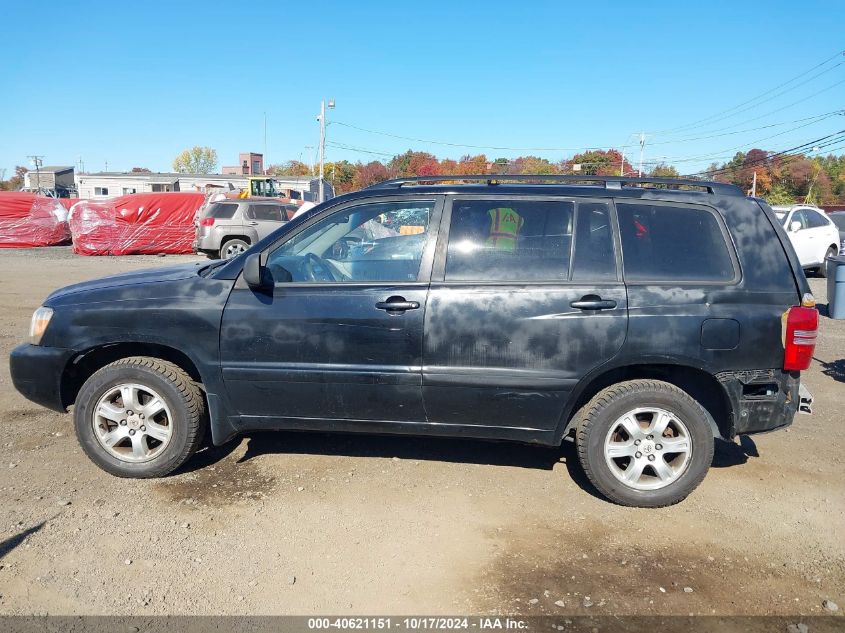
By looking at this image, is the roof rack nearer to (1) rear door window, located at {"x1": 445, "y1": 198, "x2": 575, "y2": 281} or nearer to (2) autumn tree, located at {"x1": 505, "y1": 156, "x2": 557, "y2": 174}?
(1) rear door window, located at {"x1": 445, "y1": 198, "x2": 575, "y2": 281}

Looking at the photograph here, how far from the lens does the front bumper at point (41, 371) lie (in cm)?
423

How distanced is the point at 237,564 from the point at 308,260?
6.01ft

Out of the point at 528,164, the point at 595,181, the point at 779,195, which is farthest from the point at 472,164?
the point at 595,181

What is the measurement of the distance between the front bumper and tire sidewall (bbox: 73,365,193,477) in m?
0.20

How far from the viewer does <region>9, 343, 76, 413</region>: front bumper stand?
4227 millimetres

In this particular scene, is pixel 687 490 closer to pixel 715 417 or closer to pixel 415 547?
pixel 715 417

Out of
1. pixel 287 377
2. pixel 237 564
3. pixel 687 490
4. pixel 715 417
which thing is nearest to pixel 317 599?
pixel 237 564

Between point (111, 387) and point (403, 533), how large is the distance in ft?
6.78

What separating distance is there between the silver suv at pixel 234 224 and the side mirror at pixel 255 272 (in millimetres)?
14498

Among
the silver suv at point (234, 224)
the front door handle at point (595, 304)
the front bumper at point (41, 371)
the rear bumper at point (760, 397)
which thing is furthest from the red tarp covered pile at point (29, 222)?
the rear bumper at point (760, 397)

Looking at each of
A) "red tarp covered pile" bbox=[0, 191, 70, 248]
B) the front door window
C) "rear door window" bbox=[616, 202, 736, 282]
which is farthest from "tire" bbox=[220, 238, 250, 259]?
"rear door window" bbox=[616, 202, 736, 282]

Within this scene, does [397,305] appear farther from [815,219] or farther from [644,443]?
[815,219]

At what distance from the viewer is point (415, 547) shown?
352cm

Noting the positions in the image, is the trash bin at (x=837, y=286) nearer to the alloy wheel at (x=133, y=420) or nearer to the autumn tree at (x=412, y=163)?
the alloy wheel at (x=133, y=420)
